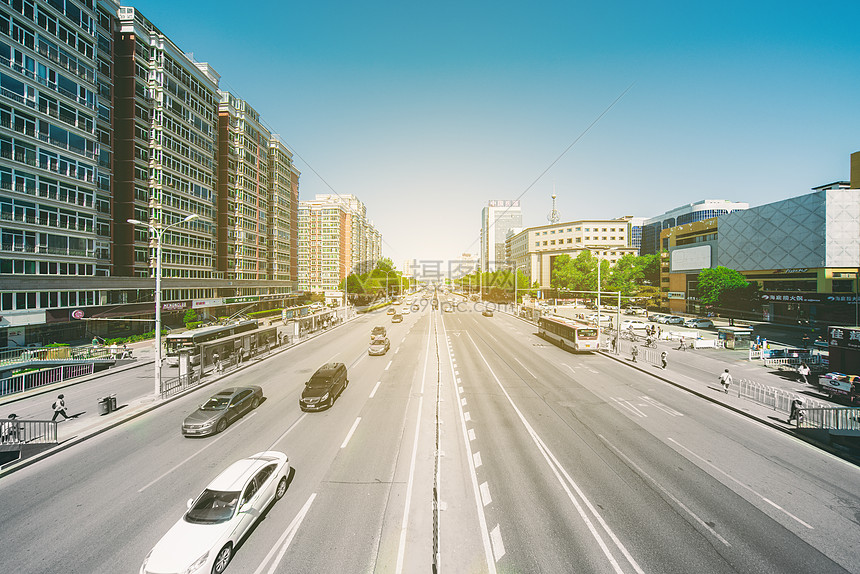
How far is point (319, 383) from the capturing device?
19.4m

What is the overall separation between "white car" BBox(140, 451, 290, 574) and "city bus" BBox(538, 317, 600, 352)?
2938 centimetres

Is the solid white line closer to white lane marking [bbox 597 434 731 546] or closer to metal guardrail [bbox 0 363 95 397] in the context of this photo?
white lane marking [bbox 597 434 731 546]

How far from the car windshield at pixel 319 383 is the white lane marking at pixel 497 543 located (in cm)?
1222

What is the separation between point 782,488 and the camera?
11.3 meters

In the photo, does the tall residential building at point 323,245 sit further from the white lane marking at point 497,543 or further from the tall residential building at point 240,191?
the white lane marking at point 497,543

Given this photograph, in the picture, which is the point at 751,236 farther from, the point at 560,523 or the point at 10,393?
the point at 10,393

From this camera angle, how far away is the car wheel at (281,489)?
10789 mm

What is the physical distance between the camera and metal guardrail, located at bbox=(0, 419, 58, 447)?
47.9ft

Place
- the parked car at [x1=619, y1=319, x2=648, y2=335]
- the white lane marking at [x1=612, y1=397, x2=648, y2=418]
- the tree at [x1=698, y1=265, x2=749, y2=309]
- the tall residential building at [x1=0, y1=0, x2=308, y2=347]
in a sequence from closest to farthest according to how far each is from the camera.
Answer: the white lane marking at [x1=612, y1=397, x2=648, y2=418], the tall residential building at [x1=0, y1=0, x2=308, y2=347], the parked car at [x1=619, y1=319, x2=648, y2=335], the tree at [x1=698, y1=265, x2=749, y2=309]

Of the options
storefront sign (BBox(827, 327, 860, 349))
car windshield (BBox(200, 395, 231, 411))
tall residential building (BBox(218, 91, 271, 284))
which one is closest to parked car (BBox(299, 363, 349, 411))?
car windshield (BBox(200, 395, 231, 411))

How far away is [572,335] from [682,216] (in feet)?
454

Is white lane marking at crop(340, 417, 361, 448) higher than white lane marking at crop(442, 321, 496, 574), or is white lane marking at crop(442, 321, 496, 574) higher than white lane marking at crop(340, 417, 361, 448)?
white lane marking at crop(442, 321, 496, 574)

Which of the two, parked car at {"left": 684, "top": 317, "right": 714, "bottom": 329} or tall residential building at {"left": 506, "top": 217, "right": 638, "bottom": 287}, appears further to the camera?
tall residential building at {"left": 506, "top": 217, "right": 638, "bottom": 287}

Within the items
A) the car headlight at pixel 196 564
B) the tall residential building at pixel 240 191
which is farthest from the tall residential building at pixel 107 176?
the car headlight at pixel 196 564
